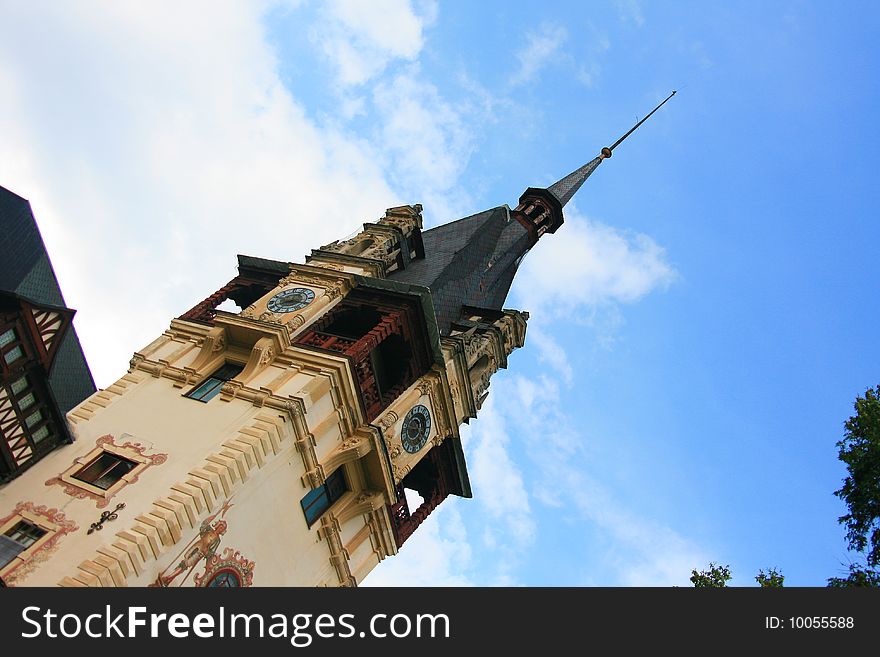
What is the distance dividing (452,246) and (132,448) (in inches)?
773

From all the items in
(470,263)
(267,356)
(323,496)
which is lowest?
(323,496)

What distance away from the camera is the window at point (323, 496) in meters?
22.0

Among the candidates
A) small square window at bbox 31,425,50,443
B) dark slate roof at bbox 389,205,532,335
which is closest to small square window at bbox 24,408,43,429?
small square window at bbox 31,425,50,443

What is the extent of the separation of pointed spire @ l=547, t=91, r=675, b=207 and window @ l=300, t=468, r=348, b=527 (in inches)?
1068

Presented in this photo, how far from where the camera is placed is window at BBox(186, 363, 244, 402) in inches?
865

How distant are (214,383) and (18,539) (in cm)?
713

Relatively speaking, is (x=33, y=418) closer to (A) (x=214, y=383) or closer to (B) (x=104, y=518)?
(B) (x=104, y=518)

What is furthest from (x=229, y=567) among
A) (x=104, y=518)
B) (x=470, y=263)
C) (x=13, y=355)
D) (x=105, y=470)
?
(x=470, y=263)

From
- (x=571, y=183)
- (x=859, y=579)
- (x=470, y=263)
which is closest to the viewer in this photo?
(x=859, y=579)

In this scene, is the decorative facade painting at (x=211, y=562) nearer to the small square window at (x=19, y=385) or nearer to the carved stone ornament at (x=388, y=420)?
the small square window at (x=19, y=385)

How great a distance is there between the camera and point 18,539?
16.8 meters

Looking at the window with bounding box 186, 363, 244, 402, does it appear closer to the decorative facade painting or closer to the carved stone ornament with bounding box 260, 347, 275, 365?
the carved stone ornament with bounding box 260, 347, 275, 365

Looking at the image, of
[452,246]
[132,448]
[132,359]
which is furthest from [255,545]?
[452,246]

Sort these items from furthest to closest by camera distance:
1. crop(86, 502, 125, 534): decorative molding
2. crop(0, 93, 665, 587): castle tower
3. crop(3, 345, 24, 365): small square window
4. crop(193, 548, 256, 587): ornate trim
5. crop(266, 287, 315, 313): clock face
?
crop(266, 287, 315, 313): clock face
crop(193, 548, 256, 587): ornate trim
crop(0, 93, 665, 587): castle tower
crop(86, 502, 125, 534): decorative molding
crop(3, 345, 24, 365): small square window
